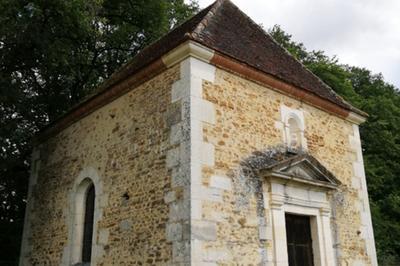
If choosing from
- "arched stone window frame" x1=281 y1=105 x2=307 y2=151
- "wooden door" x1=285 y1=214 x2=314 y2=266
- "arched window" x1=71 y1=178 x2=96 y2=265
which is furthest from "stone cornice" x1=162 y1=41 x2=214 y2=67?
"arched window" x1=71 y1=178 x2=96 y2=265

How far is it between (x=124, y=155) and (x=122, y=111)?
0.96m

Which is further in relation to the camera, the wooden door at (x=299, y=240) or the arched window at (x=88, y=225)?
the arched window at (x=88, y=225)

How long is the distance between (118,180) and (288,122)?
3585 millimetres

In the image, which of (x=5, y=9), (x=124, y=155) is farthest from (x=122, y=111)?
(x=5, y=9)

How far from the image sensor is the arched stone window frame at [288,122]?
8.50 meters

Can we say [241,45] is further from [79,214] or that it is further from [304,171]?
[79,214]

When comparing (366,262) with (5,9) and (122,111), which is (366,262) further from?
(5,9)

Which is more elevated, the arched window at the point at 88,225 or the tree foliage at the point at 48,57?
the tree foliage at the point at 48,57

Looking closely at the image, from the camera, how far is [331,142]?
9531 millimetres

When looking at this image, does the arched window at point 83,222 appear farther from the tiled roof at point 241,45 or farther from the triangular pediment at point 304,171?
the triangular pediment at point 304,171

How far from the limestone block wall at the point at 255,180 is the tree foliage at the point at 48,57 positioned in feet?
15.3

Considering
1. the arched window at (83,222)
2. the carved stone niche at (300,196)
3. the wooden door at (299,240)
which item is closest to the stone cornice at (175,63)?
the carved stone niche at (300,196)

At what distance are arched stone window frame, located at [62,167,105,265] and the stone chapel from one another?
2 centimetres

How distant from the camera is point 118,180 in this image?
7.98 m
